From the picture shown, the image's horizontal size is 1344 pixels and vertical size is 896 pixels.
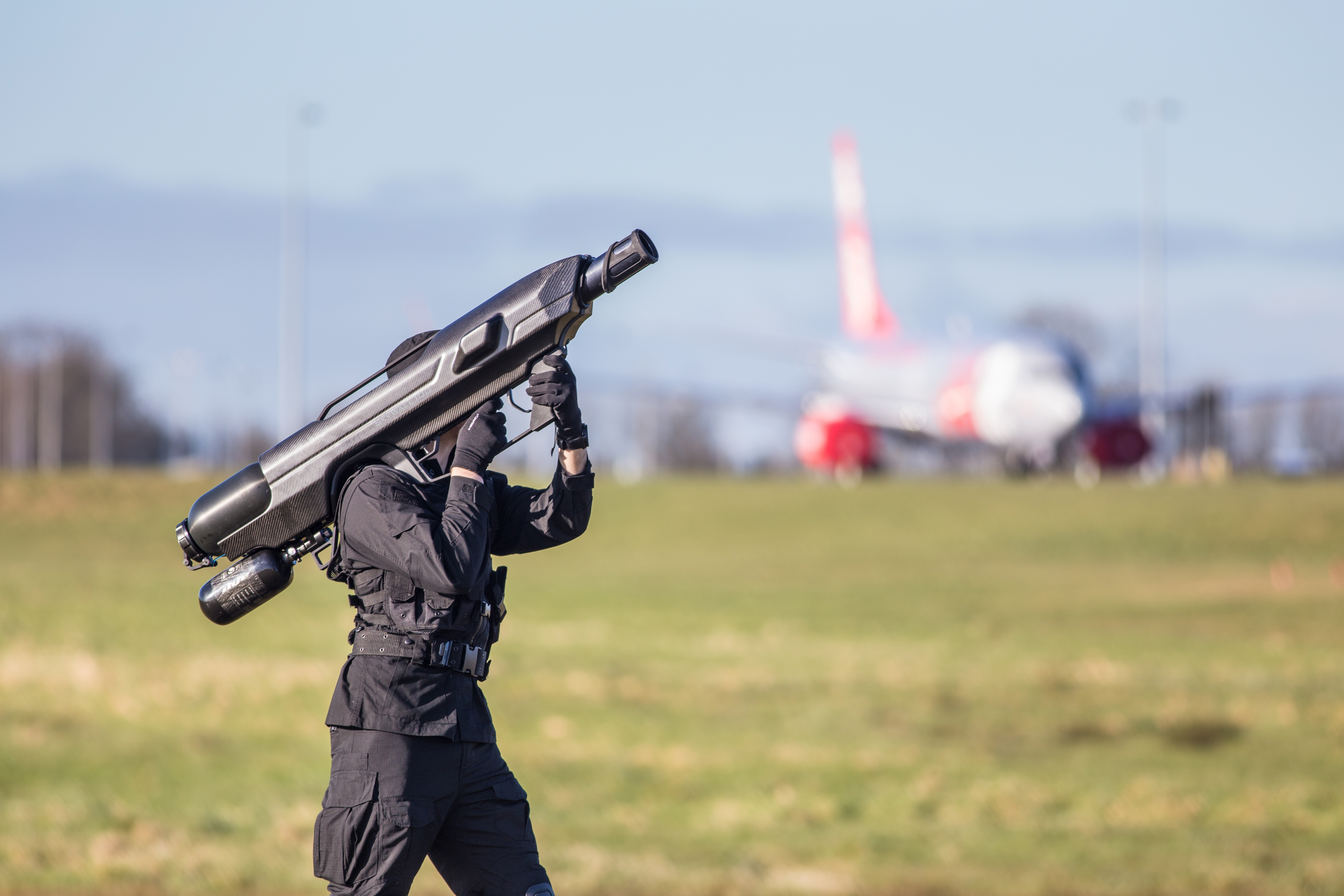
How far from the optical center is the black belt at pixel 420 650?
5.17 meters

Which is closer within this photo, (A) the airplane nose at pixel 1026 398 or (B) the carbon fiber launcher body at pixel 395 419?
(B) the carbon fiber launcher body at pixel 395 419

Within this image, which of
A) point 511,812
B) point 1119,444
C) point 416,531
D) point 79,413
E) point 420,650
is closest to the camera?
point 416,531

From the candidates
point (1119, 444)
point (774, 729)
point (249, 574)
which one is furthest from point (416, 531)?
point (1119, 444)

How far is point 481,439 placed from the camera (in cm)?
522

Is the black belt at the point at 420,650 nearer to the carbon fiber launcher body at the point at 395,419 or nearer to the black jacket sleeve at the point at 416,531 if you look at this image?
the black jacket sleeve at the point at 416,531

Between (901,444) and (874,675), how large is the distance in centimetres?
3573

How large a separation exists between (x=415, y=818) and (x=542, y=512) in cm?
114

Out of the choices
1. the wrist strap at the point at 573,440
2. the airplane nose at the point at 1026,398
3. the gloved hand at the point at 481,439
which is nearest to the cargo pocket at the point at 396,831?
the gloved hand at the point at 481,439

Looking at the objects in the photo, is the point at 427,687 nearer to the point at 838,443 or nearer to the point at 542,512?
the point at 542,512

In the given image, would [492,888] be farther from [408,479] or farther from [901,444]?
[901,444]

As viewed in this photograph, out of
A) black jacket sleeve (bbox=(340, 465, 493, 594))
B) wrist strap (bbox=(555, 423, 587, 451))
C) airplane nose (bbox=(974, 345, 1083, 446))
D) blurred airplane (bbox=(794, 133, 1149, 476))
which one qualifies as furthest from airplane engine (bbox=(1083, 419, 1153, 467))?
black jacket sleeve (bbox=(340, 465, 493, 594))

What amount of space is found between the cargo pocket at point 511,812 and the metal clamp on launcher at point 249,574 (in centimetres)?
99

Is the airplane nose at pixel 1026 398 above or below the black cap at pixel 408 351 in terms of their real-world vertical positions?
above

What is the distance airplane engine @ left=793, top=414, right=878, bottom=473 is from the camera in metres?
53.9
